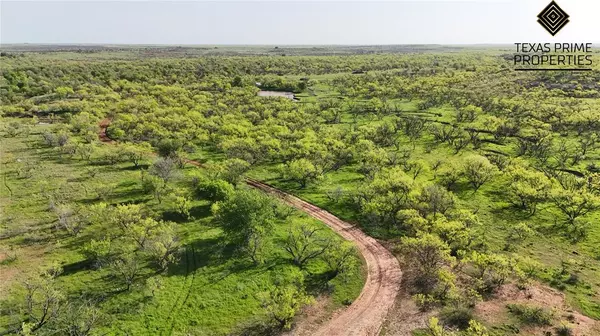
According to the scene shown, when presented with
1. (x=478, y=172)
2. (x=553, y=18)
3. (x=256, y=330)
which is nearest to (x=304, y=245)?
(x=256, y=330)

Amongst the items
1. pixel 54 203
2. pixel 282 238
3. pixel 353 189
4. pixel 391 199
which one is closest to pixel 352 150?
pixel 353 189

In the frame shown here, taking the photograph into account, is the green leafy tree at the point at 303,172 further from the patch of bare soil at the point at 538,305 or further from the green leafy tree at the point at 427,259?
the patch of bare soil at the point at 538,305

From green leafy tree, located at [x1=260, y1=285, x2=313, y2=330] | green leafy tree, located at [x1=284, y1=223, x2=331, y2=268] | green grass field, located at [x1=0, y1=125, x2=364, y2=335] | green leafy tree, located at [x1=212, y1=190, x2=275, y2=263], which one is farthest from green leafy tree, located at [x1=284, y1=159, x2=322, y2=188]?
green leafy tree, located at [x1=260, y1=285, x2=313, y2=330]

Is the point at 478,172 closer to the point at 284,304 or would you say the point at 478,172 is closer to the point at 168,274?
the point at 284,304

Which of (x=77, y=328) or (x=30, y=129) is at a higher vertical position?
(x=30, y=129)

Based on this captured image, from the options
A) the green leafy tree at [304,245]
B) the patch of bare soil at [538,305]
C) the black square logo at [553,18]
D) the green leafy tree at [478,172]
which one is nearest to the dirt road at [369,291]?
the green leafy tree at [304,245]

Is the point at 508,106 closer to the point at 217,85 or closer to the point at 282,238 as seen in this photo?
the point at 282,238
